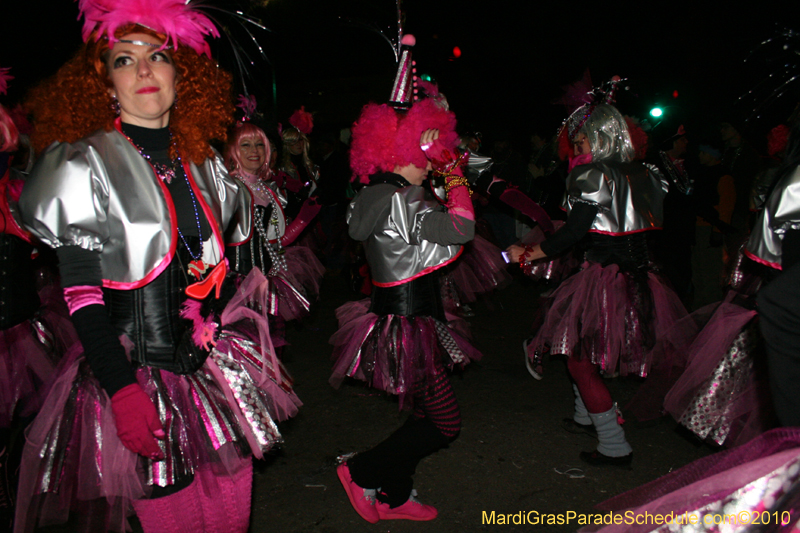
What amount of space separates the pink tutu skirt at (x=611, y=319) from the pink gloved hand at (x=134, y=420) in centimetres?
259

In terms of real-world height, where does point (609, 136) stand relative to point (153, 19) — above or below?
below

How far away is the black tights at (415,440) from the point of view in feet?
9.37

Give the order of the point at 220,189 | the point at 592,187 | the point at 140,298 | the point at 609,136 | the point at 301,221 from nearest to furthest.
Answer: the point at 140,298 → the point at 220,189 → the point at 592,187 → the point at 609,136 → the point at 301,221

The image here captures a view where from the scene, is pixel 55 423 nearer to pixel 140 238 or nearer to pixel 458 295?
pixel 140 238

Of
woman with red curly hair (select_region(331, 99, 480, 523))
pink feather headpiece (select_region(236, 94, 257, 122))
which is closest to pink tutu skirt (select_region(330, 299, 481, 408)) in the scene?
woman with red curly hair (select_region(331, 99, 480, 523))

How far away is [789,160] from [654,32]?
1694cm

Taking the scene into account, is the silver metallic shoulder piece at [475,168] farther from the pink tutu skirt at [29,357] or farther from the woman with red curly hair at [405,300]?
the pink tutu skirt at [29,357]

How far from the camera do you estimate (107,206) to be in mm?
1843

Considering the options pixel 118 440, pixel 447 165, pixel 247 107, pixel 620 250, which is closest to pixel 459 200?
pixel 447 165

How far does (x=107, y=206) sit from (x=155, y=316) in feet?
1.36

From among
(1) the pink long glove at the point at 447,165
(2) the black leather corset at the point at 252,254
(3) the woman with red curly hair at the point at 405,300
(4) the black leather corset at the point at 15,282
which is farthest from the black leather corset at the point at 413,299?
(4) the black leather corset at the point at 15,282

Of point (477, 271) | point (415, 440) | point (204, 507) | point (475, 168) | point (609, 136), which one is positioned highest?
point (609, 136)

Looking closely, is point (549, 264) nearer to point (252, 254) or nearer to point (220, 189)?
point (252, 254)

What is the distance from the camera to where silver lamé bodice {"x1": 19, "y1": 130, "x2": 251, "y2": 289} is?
5.73 feet
